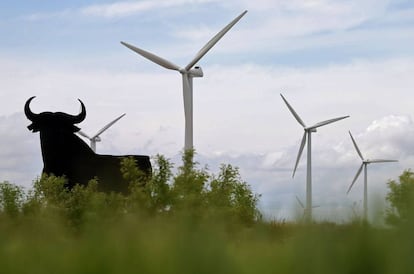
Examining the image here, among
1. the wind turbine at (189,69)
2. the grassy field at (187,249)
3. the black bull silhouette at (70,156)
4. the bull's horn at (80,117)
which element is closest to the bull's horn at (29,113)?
the black bull silhouette at (70,156)

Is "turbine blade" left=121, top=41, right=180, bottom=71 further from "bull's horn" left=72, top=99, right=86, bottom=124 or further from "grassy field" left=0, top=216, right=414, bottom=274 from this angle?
"grassy field" left=0, top=216, right=414, bottom=274

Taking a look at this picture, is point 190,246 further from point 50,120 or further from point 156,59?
point 156,59

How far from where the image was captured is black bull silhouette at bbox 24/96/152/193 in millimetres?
32972

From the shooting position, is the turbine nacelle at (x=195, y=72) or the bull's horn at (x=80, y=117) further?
the turbine nacelle at (x=195, y=72)

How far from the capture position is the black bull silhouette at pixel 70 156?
108 feet

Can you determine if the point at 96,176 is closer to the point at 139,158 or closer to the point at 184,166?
the point at 139,158

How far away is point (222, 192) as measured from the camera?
91.2 feet

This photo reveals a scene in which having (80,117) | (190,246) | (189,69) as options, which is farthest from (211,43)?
(190,246)

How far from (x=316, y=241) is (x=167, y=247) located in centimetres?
103

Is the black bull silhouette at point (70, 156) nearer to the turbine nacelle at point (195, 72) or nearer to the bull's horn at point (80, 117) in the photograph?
the bull's horn at point (80, 117)

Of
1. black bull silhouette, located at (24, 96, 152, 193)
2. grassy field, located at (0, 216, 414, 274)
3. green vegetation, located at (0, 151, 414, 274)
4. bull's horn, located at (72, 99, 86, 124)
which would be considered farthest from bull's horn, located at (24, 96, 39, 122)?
grassy field, located at (0, 216, 414, 274)

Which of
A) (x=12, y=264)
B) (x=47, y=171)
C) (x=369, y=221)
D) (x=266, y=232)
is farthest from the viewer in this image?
(x=47, y=171)

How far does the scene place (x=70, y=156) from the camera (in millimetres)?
33438

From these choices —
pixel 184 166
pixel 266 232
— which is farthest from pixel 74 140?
pixel 266 232
